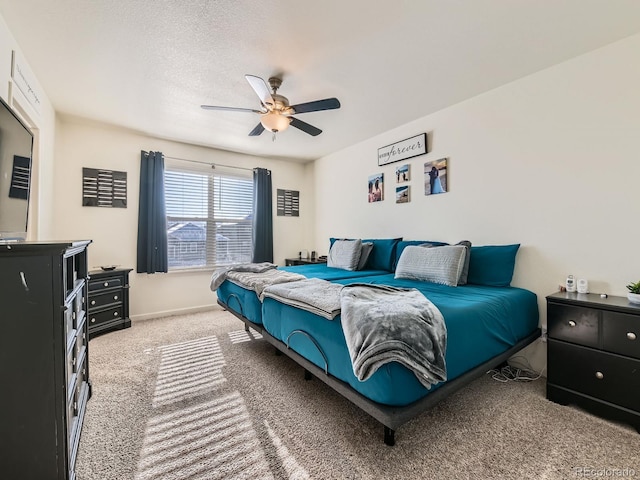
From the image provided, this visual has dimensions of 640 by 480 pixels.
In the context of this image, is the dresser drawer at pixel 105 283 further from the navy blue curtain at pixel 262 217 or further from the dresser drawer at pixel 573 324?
the dresser drawer at pixel 573 324

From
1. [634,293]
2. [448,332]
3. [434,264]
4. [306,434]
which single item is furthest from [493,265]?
[306,434]

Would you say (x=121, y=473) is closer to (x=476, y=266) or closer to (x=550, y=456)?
(x=550, y=456)

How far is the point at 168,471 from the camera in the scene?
1344 mm

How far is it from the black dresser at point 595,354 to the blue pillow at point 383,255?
1.69 m

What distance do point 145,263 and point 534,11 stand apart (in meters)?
4.67

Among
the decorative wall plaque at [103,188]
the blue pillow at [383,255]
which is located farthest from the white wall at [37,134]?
the blue pillow at [383,255]

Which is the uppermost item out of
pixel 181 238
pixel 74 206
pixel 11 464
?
pixel 74 206

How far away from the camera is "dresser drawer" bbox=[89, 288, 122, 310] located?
322cm

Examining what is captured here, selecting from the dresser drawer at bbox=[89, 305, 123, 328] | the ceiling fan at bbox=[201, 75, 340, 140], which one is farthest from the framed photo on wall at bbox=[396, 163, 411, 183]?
the dresser drawer at bbox=[89, 305, 123, 328]

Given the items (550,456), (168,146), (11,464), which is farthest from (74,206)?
(550,456)

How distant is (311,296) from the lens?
6.03 ft

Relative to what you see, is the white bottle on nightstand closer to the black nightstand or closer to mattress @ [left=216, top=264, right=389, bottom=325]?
mattress @ [left=216, top=264, right=389, bottom=325]

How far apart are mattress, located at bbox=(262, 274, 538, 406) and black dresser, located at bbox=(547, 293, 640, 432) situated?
0.88ft

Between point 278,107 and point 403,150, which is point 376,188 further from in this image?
point 278,107
